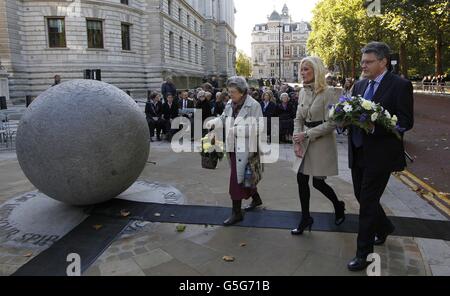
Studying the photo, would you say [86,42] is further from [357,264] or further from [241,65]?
[241,65]

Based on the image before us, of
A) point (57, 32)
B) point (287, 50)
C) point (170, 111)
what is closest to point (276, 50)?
point (287, 50)

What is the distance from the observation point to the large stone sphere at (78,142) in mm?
5035

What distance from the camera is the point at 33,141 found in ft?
16.7

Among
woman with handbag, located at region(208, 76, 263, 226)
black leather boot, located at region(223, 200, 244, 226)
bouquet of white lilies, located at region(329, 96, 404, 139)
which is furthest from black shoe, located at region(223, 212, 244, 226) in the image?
bouquet of white lilies, located at region(329, 96, 404, 139)

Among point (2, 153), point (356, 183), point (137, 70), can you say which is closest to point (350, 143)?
point (356, 183)

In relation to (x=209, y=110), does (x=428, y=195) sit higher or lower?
lower

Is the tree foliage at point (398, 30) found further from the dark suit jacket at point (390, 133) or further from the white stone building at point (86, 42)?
the white stone building at point (86, 42)

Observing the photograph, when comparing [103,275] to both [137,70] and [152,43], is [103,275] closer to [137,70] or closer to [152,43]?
[137,70]

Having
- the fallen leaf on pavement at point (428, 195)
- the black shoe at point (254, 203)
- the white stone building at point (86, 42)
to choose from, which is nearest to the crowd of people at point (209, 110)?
the fallen leaf on pavement at point (428, 195)

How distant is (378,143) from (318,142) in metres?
0.87

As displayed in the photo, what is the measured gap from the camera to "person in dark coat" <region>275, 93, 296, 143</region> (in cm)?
1273

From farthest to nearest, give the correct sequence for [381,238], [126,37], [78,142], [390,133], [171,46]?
1. [171,46]
2. [126,37]
3. [78,142]
4. [381,238]
5. [390,133]

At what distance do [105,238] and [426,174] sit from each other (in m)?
6.67

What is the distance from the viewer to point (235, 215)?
17.5 ft
